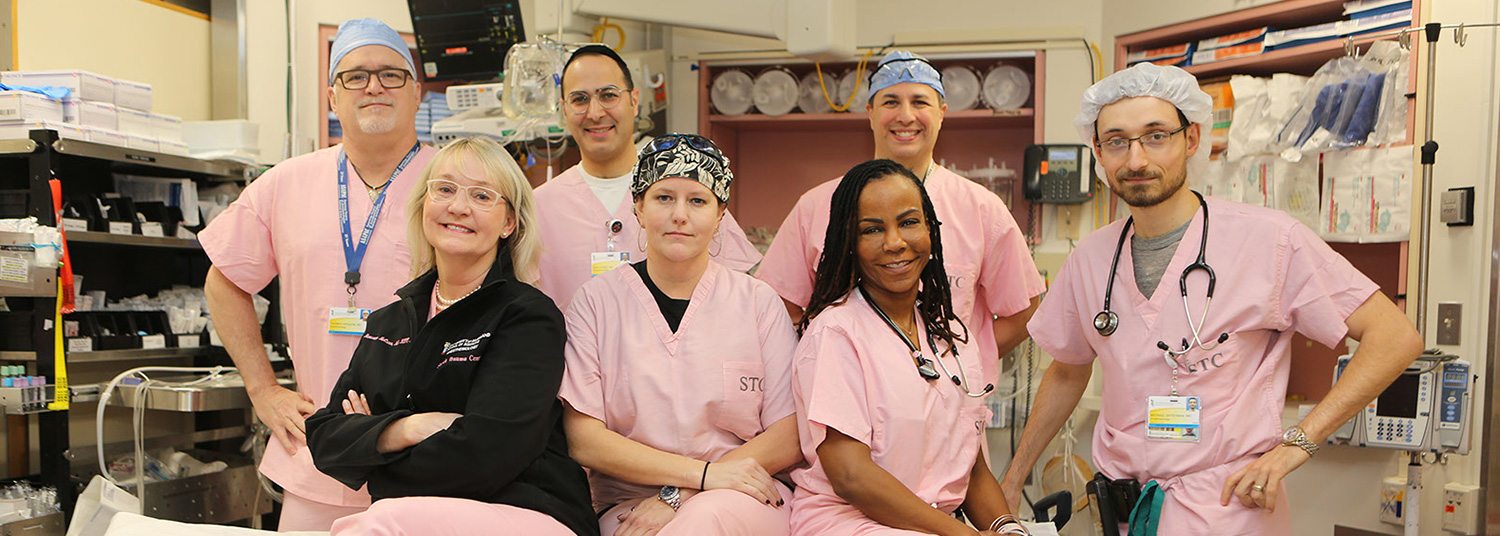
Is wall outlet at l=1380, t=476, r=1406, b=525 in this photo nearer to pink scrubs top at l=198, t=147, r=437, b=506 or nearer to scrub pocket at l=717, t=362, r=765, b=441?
scrub pocket at l=717, t=362, r=765, b=441

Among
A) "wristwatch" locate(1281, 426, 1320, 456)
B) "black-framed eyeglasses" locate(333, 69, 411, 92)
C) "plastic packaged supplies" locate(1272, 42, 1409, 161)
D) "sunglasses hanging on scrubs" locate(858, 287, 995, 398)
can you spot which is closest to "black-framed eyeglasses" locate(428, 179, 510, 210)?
"black-framed eyeglasses" locate(333, 69, 411, 92)

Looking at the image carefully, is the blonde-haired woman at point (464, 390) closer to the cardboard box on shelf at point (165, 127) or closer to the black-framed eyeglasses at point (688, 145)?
the black-framed eyeglasses at point (688, 145)

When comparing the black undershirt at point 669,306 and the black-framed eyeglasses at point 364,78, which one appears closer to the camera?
the black undershirt at point 669,306

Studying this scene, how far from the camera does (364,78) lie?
92.8 inches

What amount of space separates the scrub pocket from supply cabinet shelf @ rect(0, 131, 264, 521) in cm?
194

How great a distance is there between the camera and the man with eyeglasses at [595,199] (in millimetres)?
2477

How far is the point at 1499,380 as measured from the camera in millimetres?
3203

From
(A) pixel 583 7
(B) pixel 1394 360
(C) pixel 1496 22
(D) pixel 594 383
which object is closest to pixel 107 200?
(A) pixel 583 7

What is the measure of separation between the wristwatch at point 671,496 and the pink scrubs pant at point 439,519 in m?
0.21

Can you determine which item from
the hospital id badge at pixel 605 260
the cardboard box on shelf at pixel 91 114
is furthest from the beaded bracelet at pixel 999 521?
the cardboard box on shelf at pixel 91 114

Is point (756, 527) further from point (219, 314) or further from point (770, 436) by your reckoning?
point (219, 314)

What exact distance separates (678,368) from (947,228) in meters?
0.93

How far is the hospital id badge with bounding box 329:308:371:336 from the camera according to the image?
2.28 metres

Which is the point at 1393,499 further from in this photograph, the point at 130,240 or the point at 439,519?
the point at 130,240
